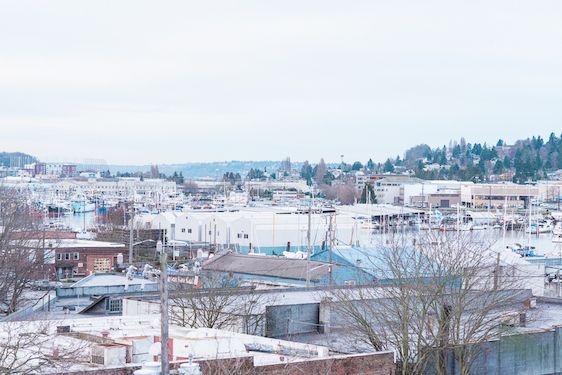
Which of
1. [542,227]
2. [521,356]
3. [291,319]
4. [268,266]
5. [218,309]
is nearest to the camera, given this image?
[521,356]

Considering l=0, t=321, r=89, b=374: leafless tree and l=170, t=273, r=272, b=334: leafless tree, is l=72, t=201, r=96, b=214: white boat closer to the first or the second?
l=170, t=273, r=272, b=334: leafless tree

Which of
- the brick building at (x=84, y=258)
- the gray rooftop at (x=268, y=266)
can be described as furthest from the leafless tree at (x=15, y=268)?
the brick building at (x=84, y=258)

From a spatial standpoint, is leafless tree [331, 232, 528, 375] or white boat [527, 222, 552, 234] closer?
leafless tree [331, 232, 528, 375]

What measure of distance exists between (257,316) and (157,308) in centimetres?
249

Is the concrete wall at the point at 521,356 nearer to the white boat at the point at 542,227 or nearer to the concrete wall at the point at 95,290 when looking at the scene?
the concrete wall at the point at 95,290

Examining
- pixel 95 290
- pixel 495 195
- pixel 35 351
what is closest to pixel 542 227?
pixel 495 195

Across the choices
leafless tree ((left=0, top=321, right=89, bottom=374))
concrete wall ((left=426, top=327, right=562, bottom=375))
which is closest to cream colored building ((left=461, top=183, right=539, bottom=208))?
concrete wall ((left=426, top=327, right=562, bottom=375))

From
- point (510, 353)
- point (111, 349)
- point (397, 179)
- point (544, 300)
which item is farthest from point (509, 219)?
point (111, 349)

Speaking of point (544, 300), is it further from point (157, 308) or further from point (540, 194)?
point (540, 194)

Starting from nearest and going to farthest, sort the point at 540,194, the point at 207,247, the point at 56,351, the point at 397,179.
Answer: the point at 56,351, the point at 207,247, the point at 540,194, the point at 397,179

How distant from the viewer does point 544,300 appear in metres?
29.9

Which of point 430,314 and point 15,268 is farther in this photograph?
point 15,268

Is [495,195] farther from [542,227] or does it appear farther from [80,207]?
[80,207]

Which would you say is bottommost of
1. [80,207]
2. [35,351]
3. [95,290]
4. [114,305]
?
[80,207]
